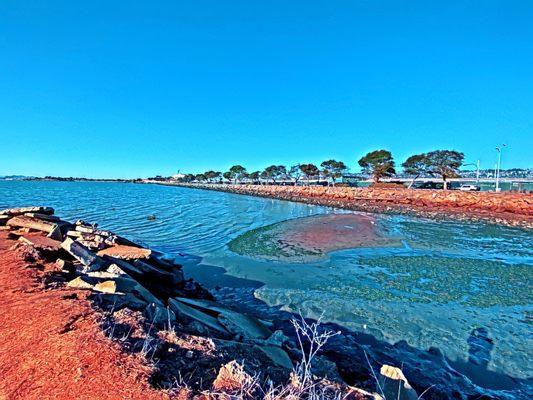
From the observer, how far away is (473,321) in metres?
6.05

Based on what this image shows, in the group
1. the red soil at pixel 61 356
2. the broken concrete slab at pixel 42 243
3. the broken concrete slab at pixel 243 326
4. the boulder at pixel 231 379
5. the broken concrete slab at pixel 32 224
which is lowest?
the broken concrete slab at pixel 243 326

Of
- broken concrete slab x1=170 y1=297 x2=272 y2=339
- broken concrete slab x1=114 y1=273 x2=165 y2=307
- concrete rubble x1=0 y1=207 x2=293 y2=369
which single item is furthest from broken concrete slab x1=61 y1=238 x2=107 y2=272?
broken concrete slab x1=170 y1=297 x2=272 y2=339

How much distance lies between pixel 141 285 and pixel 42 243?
145 inches

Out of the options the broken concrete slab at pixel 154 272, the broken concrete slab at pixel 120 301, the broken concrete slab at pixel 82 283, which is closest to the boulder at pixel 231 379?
the broken concrete slab at pixel 120 301

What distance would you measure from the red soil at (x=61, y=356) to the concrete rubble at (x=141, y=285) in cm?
59

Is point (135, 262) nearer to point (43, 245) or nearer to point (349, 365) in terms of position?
point (43, 245)

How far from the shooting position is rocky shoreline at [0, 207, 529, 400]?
8.64 feet

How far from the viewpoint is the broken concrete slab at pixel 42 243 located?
671 cm

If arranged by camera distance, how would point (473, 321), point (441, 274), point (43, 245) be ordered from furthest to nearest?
1. point (441, 274)
2. point (43, 245)
3. point (473, 321)

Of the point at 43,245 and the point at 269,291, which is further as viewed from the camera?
the point at 269,291

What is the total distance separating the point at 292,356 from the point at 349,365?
3.12 ft

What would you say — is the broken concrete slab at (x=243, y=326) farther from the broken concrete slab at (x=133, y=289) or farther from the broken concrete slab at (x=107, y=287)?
the broken concrete slab at (x=107, y=287)

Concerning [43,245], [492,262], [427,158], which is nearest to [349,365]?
[43,245]

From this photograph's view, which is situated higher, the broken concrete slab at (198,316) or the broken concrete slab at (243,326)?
the broken concrete slab at (198,316)
